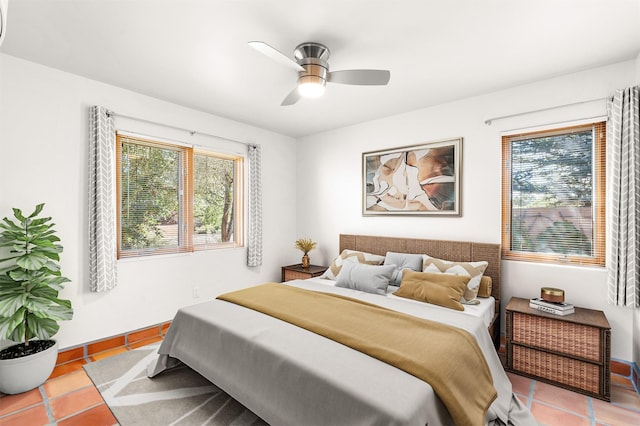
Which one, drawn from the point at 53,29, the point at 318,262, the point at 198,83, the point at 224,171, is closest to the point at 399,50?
the point at 198,83

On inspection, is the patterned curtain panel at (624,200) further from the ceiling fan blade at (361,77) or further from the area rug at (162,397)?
the area rug at (162,397)

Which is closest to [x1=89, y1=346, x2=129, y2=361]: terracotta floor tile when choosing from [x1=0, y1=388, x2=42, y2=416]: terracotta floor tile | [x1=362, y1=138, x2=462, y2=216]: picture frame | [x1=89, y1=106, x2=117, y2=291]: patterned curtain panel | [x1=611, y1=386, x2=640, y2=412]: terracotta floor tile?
[x1=0, y1=388, x2=42, y2=416]: terracotta floor tile

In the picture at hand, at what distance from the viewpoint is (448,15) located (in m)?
1.92

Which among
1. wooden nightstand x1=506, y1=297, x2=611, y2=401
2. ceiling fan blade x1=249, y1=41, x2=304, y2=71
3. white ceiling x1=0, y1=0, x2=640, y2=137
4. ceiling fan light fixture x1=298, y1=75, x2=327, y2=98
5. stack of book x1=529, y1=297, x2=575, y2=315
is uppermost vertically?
white ceiling x1=0, y1=0, x2=640, y2=137

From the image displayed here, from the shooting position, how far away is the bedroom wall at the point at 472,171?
2623mm

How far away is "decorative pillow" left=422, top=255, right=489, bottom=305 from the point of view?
2740 mm

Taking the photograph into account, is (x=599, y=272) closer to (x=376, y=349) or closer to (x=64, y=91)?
(x=376, y=349)

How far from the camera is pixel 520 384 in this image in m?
2.46

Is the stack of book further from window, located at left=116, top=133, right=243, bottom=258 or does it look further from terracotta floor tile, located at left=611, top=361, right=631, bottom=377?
window, located at left=116, top=133, right=243, bottom=258

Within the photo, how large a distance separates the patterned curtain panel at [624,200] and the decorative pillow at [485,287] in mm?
866

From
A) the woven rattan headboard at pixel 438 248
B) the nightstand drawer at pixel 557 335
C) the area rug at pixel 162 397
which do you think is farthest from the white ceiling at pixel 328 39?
the area rug at pixel 162 397

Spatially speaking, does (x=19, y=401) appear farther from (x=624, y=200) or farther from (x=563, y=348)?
(x=624, y=200)

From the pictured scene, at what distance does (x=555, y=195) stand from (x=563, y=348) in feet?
4.49

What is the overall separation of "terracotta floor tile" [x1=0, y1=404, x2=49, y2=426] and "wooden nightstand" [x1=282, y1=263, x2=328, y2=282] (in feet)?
9.13
